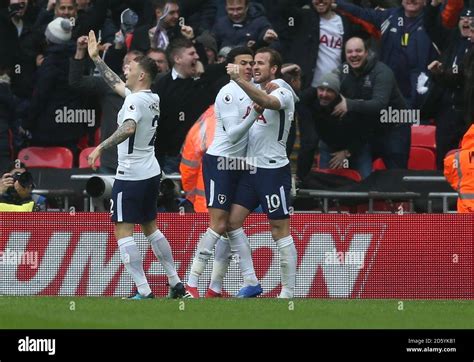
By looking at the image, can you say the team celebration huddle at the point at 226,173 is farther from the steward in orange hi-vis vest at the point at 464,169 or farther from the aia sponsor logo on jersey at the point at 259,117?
the steward in orange hi-vis vest at the point at 464,169

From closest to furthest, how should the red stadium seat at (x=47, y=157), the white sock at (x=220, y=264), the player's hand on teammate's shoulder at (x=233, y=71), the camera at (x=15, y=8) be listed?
the player's hand on teammate's shoulder at (x=233, y=71) < the white sock at (x=220, y=264) < the red stadium seat at (x=47, y=157) < the camera at (x=15, y=8)

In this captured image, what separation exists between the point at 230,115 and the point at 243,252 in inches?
55.5

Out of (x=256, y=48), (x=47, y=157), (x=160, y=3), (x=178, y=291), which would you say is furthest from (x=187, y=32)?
(x=178, y=291)

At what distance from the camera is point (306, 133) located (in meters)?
20.0

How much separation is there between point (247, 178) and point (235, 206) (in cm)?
32

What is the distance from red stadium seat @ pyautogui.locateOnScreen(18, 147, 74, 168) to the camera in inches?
824

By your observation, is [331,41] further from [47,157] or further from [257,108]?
[257,108]

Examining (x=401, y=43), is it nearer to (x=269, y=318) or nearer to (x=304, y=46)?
(x=304, y=46)

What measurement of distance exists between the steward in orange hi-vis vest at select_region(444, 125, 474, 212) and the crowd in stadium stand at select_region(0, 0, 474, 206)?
2.84m

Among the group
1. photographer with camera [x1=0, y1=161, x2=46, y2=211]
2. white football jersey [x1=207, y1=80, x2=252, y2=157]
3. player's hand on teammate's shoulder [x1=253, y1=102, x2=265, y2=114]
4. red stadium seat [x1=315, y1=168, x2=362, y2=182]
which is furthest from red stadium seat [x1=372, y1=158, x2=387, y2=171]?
player's hand on teammate's shoulder [x1=253, y1=102, x2=265, y2=114]

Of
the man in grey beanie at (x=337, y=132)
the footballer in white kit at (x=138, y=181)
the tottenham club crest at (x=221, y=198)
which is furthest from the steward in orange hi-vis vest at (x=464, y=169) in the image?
the man in grey beanie at (x=337, y=132)

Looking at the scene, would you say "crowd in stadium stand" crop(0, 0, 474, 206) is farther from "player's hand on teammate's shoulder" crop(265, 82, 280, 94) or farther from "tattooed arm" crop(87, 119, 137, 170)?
"tattooed arm" crop(87, 119, 137, 170)

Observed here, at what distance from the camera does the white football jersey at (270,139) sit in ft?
50.9

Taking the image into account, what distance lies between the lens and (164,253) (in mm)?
15227
